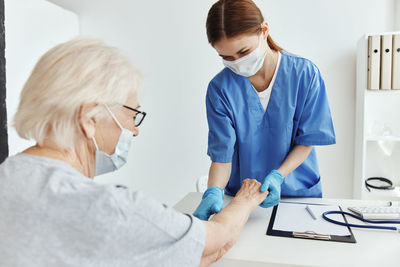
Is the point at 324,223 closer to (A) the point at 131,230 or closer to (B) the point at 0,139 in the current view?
(A) the point at 131,230

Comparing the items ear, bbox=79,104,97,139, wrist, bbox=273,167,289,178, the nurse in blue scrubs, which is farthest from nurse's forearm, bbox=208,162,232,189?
ear, bbox=79,104,97,139

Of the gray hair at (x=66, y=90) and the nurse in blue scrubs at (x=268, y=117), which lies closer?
the gray hair at (x=66, y=90)

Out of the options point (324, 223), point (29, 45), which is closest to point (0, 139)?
point (29, 45)

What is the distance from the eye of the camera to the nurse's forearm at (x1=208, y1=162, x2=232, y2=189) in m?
1.27

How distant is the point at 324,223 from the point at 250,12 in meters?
0.75

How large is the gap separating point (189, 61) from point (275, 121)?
4.74 feet

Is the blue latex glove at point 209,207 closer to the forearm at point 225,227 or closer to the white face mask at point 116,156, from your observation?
the forearm at point 225,227

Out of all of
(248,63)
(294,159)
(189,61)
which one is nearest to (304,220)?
(294,159)

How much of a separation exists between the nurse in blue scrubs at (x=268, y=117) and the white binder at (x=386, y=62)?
3.30 ft

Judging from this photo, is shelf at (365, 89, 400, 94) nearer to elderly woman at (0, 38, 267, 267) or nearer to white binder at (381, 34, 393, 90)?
white binder at (381, 34, 393, 90)

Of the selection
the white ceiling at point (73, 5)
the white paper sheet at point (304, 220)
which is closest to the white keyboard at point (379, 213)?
the white paper sheet at point (304, 220)

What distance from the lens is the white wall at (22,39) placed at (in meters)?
1.98

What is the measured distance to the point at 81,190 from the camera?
57 centimetres

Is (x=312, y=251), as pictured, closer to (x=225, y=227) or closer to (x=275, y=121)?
(x=225, y=227)
